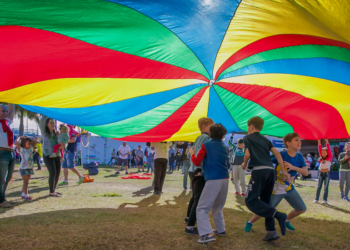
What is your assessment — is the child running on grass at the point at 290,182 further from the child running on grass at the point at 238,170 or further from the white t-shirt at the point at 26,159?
the white t-shirt at the point at 26,159

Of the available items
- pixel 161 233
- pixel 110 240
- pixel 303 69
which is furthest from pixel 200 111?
pixel 110 240

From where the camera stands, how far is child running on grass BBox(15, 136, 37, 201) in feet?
16.5

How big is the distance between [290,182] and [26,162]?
4732 mm

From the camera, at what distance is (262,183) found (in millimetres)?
2986

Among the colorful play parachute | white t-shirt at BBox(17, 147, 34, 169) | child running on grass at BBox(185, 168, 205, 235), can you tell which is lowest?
child running on grass at BBox(185, 168, 205, 235)

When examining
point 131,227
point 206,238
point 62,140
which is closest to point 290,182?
point 206,238

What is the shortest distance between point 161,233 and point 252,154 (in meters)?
1.45

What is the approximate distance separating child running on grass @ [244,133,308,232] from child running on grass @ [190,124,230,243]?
1.75 feet

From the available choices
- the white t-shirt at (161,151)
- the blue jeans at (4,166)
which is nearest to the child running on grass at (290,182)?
the white t-shirt at (161,151)

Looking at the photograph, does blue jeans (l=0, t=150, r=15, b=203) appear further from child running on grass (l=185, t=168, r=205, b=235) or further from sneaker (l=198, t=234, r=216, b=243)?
sneaker (l=198, t=234, r=216, b=243)

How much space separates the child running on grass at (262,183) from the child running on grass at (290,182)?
0.93 ft

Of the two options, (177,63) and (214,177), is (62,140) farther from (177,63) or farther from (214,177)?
(214,177)

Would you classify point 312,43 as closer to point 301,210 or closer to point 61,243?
point 301,210

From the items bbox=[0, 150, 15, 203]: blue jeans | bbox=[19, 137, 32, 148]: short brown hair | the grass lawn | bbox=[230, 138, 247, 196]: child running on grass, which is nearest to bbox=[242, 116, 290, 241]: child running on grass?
the grass lawn
